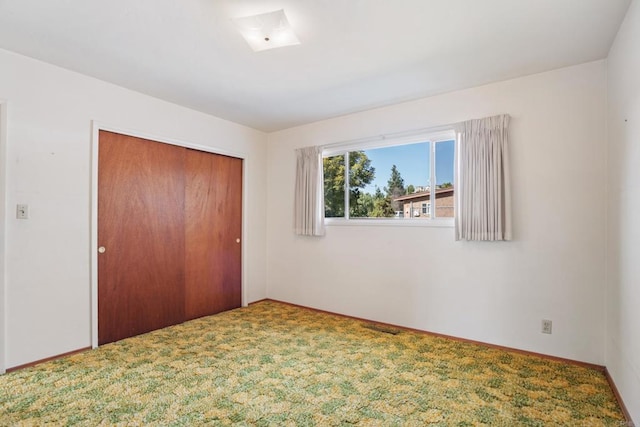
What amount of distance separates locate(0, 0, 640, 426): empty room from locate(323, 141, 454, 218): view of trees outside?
2 centimetres

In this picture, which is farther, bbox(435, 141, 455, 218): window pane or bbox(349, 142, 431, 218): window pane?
bbox(349, 142, 431, 218): window pane

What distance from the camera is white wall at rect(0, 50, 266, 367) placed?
8.49ft

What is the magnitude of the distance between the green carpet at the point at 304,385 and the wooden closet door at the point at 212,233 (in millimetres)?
816

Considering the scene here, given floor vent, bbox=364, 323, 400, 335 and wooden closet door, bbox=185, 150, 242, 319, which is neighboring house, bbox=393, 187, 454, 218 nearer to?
floor vent, bbox=364, 323, 400, 335

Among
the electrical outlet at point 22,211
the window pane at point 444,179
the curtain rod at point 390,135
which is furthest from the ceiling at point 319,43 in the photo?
the electrical outlet at point 22,211

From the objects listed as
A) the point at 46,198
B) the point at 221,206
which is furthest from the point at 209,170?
the point at 46,198

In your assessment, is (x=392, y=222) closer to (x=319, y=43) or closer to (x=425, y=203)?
(x=425, y=203)

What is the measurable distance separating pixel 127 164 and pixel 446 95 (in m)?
3.29

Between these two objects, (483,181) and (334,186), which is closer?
(483,181)

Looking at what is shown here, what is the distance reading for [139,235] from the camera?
3.42 metres

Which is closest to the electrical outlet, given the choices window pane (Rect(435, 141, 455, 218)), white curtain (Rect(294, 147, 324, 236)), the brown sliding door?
the brown sliding door

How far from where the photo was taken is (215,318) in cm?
396

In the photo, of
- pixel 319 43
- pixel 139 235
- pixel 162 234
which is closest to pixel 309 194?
pixel 162 234

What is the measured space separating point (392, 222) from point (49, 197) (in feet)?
10.6
